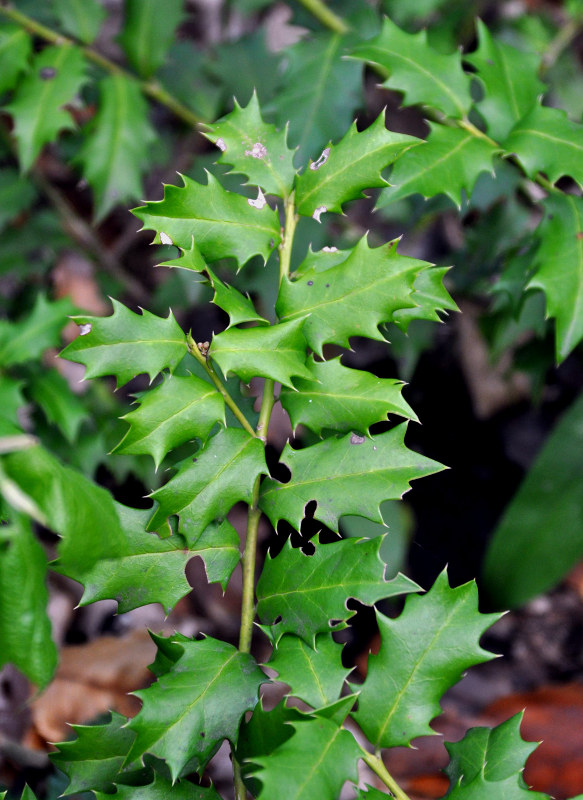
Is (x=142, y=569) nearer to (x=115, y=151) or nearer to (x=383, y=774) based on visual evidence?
(x=383, y=774)

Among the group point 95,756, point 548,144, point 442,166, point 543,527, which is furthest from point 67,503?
point 543,527

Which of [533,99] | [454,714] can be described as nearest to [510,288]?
[533,99]

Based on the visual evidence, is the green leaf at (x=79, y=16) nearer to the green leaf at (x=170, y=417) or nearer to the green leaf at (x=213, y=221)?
the green leaf at (x=213, y=221)

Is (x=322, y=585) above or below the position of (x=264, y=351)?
below

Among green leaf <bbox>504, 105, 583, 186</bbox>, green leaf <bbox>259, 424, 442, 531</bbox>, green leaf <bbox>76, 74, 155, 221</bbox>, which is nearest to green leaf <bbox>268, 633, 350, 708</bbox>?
green leaf <bbox>259, 424, 442, 531</bbox>

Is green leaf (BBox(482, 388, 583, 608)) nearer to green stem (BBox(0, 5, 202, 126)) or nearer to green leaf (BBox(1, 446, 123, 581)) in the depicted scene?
green stem (BBox(0, 5, 202, 126))

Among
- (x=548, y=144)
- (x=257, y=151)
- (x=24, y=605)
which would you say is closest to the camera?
(x=24, y=605)
